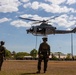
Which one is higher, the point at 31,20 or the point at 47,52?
the point at 31,20

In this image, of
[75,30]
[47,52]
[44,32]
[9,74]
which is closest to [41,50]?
[47,52]

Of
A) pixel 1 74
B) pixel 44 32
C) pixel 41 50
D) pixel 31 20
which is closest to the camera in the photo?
pixel 1 74

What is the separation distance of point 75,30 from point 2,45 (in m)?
76.0

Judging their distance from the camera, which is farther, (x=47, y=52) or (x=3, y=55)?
(x=3, y=55)

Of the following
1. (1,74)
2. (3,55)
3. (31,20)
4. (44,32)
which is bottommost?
(1,74)

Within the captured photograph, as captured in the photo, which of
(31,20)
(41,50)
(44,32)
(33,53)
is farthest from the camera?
(33,53)

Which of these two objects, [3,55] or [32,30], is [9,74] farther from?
[32,30]

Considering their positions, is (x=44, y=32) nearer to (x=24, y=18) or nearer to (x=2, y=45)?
(x=24, y=18)

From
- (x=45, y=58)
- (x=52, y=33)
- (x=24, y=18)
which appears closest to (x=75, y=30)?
(x=52, y=33)

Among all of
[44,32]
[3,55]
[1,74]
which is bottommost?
[1,74]

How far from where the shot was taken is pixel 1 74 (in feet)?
48.0

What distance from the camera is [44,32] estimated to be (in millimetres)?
79875

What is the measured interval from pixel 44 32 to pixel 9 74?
65.4 meters

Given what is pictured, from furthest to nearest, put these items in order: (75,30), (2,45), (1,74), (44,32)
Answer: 1. (75,30)
2. (44,32)
3. (2,45)
4. (1,74)
